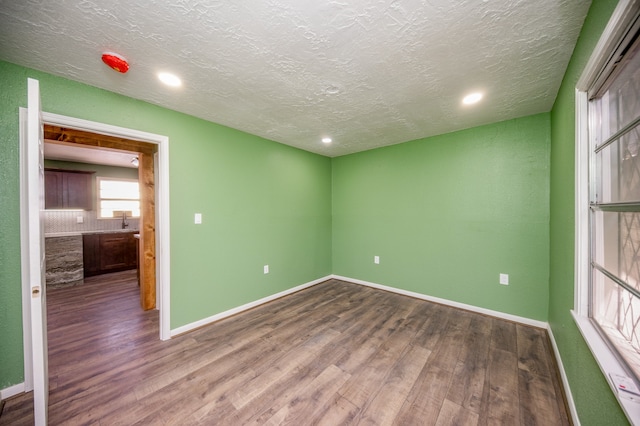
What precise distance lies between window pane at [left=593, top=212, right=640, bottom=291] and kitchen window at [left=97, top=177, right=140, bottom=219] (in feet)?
21.7

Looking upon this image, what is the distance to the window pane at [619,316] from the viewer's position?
0.95 metres

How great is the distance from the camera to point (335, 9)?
118 centimetres

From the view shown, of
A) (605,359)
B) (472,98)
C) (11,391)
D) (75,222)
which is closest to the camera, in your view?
(605,359)

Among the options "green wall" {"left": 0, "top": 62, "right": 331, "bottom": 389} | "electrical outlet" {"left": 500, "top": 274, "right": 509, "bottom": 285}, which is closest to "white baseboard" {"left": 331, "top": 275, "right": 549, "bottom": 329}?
"electrical outlet" {"left": 500, "top": 274, "right": 509, "bottom": 285}

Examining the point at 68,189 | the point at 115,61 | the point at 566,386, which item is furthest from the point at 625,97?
the point at 68,189

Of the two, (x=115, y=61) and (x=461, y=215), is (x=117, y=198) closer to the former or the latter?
(x=115, y=61)

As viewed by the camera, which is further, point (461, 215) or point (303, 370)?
point (461, 215)

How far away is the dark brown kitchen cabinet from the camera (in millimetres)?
4402

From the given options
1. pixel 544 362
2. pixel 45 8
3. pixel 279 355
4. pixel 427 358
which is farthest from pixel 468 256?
pixel 45 8

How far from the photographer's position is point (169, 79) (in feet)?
5.93

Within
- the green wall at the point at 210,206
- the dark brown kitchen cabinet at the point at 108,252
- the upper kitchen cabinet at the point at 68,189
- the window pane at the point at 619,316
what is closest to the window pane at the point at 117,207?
the upper kitchen cabinet at the point at 68,189

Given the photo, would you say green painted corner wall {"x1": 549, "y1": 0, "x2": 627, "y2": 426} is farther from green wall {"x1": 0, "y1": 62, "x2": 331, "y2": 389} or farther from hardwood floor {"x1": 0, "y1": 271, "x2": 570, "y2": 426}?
green wall {"x1": 0, "y1": 62, "x2": 331, "y2": 389}

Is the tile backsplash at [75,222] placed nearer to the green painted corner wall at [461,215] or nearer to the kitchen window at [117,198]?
the kitchen window at [117,198]

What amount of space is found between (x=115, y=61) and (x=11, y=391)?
242 cm
